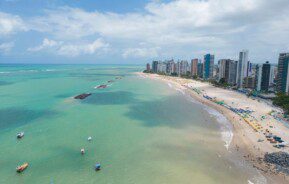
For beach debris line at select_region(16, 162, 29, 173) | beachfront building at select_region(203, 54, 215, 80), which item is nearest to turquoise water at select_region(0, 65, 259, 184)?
beach debris line at select_region(16, 162, 29, 173)

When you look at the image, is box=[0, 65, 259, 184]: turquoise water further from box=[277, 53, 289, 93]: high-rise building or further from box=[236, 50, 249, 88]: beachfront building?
box=[236, 50, 249, 88]: beachfront building

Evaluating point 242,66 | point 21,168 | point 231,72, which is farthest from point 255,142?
point 231,72

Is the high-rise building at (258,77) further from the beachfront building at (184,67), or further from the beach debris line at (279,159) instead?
the beachfront building at (184,67)

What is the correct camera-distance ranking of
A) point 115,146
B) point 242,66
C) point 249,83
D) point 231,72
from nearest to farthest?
point 115,146, point 249,83, point 242,66, point 231,72

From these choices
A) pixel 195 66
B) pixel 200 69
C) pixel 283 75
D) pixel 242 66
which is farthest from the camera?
pixel 195 66

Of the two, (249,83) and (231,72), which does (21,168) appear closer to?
(249,83)

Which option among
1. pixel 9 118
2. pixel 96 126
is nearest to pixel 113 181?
pixel 96 126

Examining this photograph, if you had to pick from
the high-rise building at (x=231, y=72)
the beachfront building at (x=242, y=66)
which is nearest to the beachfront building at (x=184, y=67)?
the high-rise building at (x=231, y=72)

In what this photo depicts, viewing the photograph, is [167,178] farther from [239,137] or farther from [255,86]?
[255,86]
